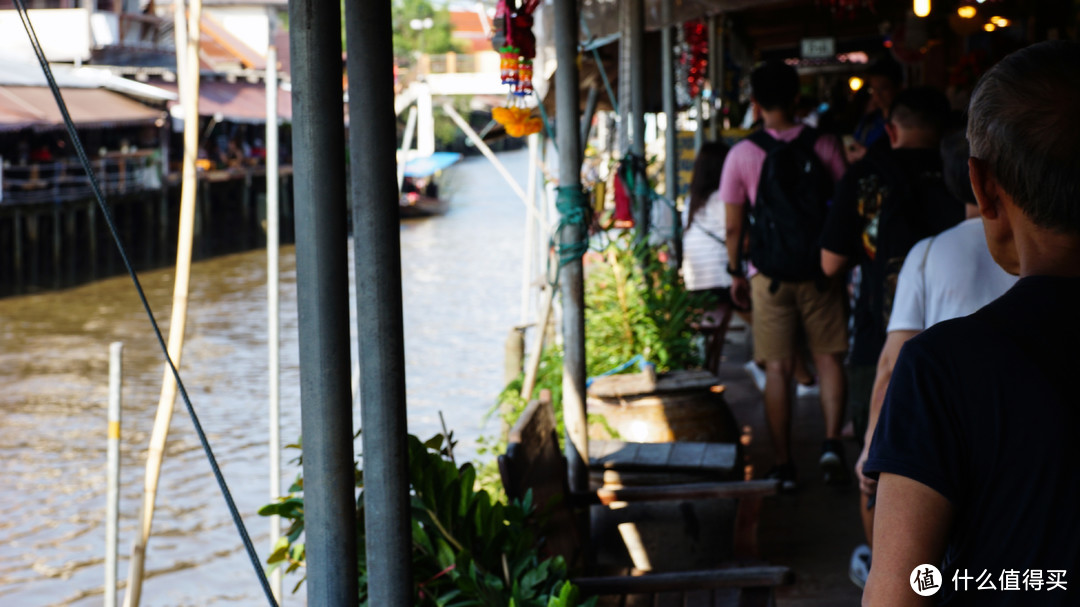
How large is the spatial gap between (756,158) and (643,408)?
111 centimetres

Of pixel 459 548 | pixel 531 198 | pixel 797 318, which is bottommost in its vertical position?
pixel 459 548

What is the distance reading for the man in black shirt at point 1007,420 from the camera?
3.90 feet

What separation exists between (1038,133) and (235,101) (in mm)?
34436

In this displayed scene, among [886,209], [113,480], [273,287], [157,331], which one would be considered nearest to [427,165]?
[273,287]

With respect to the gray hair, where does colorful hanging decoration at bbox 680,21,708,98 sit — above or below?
above

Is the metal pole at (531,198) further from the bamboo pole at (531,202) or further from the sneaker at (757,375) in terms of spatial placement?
the sneaker at (757,375)

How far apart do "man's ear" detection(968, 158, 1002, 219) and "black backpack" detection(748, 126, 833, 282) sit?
3.32m

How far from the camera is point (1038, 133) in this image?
48.1 inches

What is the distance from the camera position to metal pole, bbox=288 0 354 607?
1.69m

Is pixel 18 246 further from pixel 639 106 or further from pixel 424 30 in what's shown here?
pixel 424 30

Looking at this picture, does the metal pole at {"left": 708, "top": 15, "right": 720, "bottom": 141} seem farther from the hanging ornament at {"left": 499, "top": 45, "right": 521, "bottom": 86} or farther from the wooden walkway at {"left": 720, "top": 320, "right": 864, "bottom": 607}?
the hanging ornament at {"left": 499, "top": 45, "right": 521, "bottom": 86}

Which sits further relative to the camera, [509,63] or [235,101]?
[235,101]

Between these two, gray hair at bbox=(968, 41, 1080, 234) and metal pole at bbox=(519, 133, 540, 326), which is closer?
gray hair at bbox=(968, 41, 1080, 234)

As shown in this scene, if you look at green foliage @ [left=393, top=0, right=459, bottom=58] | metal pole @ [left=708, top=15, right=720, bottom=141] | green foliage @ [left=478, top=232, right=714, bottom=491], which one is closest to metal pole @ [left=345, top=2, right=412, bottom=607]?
green foliage @ [left=478, top=232, right=714, bottom=491]
